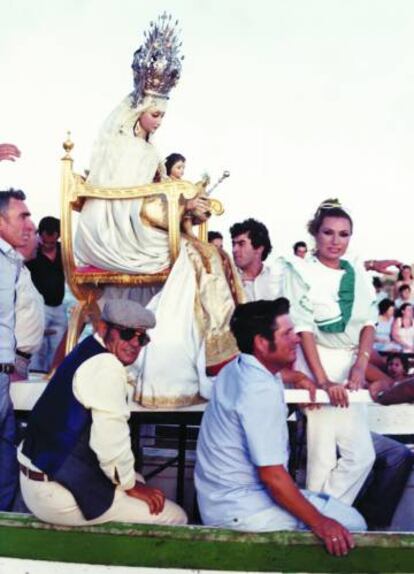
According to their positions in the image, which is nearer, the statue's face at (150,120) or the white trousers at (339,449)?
the white trousers at (339,449)

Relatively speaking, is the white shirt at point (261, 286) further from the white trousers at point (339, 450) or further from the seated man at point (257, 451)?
the seated man at point (257, 451)

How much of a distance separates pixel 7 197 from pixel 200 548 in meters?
2.05

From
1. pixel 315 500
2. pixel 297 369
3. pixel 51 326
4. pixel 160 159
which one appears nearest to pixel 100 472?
pixel 315 500

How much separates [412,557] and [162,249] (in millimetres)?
2110

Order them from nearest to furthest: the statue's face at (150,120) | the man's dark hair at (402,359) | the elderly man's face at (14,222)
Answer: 1. the elderly man's face at (14,222)
2. the statue's face at (150,120)
3. the man's dark hair at (402,359)

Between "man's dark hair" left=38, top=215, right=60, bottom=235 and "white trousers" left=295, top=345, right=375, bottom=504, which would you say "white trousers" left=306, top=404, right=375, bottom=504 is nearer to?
"white trousers" left=295, top=345, right=375, bottom=504

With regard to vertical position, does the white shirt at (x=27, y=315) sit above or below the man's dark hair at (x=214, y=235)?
below

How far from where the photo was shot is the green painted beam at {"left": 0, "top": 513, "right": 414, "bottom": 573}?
2.93 metres

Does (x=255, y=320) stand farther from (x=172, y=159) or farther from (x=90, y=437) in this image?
(x=172, y=159)

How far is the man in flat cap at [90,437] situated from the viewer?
2.95 meters

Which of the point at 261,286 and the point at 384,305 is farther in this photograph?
the point at 384,305

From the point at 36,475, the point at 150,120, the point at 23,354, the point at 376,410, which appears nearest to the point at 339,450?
the point at 376,410

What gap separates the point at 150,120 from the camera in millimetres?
4645

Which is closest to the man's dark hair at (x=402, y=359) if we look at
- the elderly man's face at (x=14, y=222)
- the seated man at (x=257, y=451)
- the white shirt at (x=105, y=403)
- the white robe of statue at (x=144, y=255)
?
the white robe of statue at (x=144, y=255)
